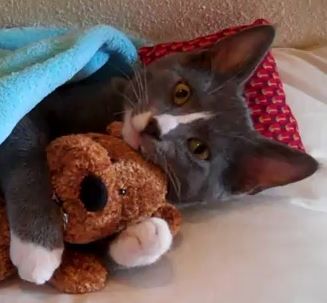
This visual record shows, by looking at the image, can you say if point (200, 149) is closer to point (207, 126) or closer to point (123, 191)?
point (207, 126)

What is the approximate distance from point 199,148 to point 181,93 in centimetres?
9

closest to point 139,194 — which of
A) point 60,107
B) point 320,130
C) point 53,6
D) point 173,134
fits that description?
point 173,134

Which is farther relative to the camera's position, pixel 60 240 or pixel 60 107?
pixel 60 107

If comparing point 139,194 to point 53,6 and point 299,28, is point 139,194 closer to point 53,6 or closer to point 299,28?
point 53,6

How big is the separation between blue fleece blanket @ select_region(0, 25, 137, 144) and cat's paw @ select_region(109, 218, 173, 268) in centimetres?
21

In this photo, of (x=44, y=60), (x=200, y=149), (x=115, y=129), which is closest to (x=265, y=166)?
(x=200, y=149)

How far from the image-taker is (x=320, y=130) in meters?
1.36

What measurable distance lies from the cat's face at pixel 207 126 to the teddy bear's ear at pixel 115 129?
20 mm

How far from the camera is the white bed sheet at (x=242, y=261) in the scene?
0.99 meters

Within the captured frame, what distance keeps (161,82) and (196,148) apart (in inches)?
4.6

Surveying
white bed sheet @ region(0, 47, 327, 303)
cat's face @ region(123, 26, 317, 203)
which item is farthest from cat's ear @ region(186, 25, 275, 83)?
white bed sheet @ region(0, 47, 327, 303)

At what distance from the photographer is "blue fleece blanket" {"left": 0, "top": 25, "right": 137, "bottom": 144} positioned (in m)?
1.02

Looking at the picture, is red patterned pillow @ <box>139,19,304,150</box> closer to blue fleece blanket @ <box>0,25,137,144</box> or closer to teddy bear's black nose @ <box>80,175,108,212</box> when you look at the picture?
blue fleece blanket @ <box>0,25,137,144</box>

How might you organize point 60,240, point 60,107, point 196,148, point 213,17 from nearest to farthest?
point 60,240 < point 196,148 < point 60,107 < point 213,17
